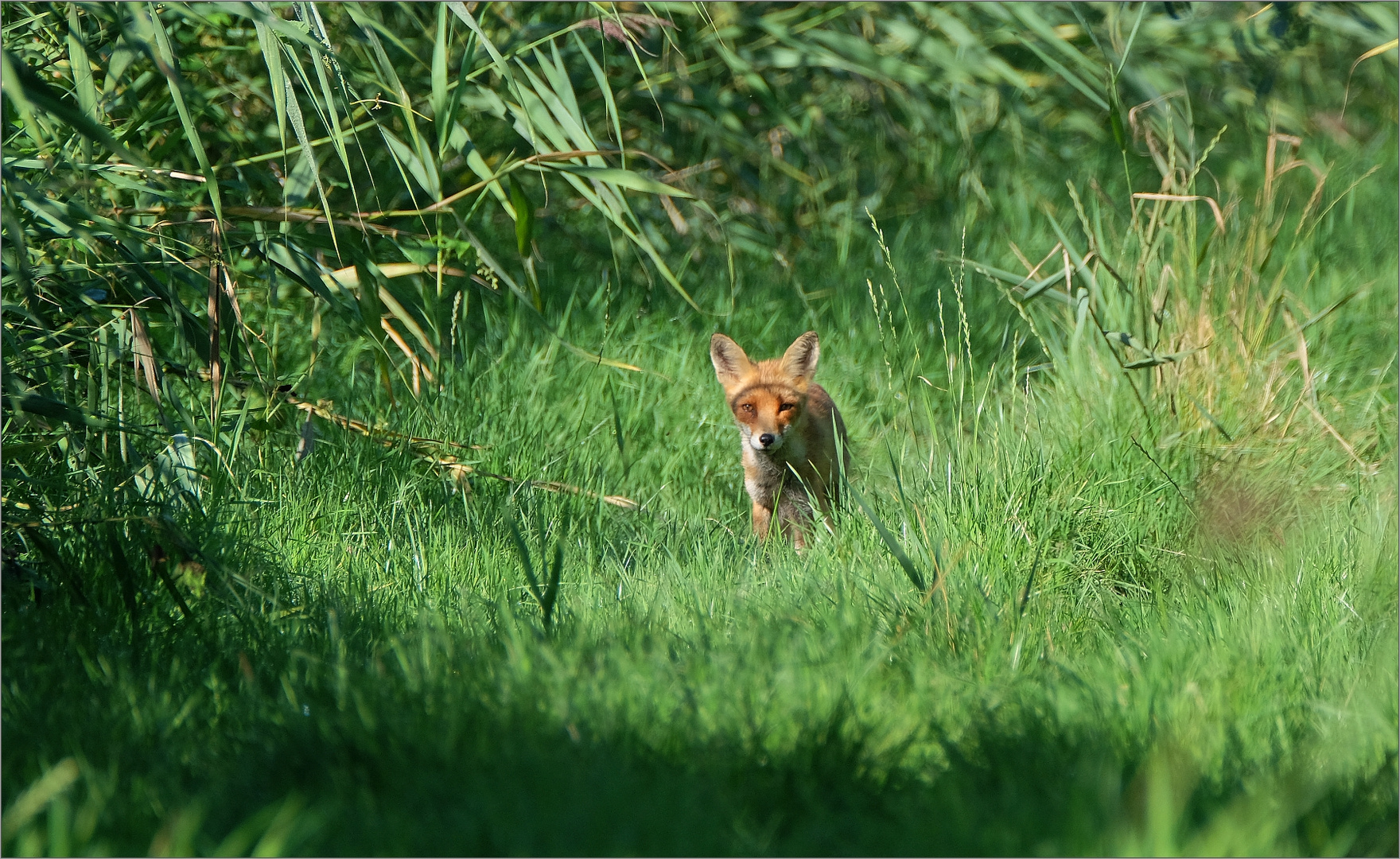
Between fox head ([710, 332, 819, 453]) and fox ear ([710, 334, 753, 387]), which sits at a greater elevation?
fox ear ([710, 334, 753, 387])

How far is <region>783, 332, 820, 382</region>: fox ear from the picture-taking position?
197 inches

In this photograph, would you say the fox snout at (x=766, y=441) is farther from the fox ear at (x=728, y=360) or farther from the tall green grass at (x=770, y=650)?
the fox ear at (x=728, y=360)

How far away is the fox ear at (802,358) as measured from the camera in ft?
16.4

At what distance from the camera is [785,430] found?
15.8 ft

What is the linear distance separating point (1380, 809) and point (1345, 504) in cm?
208

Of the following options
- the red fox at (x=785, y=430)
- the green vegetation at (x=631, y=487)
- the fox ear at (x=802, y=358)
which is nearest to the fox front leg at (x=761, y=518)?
the red fox at (x=785, y=430)

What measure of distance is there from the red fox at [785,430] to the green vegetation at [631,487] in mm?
279

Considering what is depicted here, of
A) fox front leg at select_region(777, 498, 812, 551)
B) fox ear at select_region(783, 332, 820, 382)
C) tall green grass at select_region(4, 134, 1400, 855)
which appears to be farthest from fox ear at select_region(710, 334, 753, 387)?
fox front leg at select_region(777, 498, 812, 551)

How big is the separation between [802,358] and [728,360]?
13.3 inches

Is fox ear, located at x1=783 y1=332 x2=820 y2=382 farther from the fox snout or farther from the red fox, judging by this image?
the fox snout

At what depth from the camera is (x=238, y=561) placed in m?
3.43

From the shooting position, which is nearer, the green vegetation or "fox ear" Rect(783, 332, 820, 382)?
the green vegetation

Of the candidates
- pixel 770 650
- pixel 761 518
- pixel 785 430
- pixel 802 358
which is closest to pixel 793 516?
pixel 761 518

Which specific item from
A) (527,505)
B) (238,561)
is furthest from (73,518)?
(527,505)
